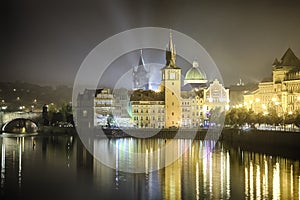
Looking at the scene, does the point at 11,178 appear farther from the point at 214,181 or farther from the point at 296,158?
the point at 296,158

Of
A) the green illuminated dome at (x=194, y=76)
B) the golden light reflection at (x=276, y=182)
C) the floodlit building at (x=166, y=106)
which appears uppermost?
the green illuminated dome at (x=194, y=76)

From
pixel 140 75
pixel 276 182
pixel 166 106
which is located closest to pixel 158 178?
pixel 276 182

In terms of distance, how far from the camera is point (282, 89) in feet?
220

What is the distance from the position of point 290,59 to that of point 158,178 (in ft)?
135

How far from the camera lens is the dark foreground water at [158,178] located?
90.0 feet

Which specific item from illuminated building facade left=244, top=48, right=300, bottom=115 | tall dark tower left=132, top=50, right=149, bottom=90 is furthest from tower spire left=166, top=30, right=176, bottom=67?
tall dark tower left=132, top=50, right=149, bottom=90

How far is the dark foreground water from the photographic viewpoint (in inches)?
1080

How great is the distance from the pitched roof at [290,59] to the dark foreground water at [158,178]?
27403mm

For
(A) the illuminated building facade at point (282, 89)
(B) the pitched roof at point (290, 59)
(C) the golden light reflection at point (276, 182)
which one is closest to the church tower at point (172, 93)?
(A) the illuminated building facade at point (282, 89)

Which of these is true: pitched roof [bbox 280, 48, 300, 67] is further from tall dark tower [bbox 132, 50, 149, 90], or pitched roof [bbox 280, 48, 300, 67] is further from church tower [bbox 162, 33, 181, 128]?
tall dark tower [bbox 132, 50, 149, 90]

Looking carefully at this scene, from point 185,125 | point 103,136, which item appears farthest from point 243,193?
point 185,125

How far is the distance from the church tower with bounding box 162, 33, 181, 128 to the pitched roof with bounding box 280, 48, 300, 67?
56.9 feet

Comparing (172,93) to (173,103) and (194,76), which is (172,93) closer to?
(173,103)

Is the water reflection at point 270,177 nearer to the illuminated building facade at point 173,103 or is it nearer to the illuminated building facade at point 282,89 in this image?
the illuminated building facade at point 282,89
